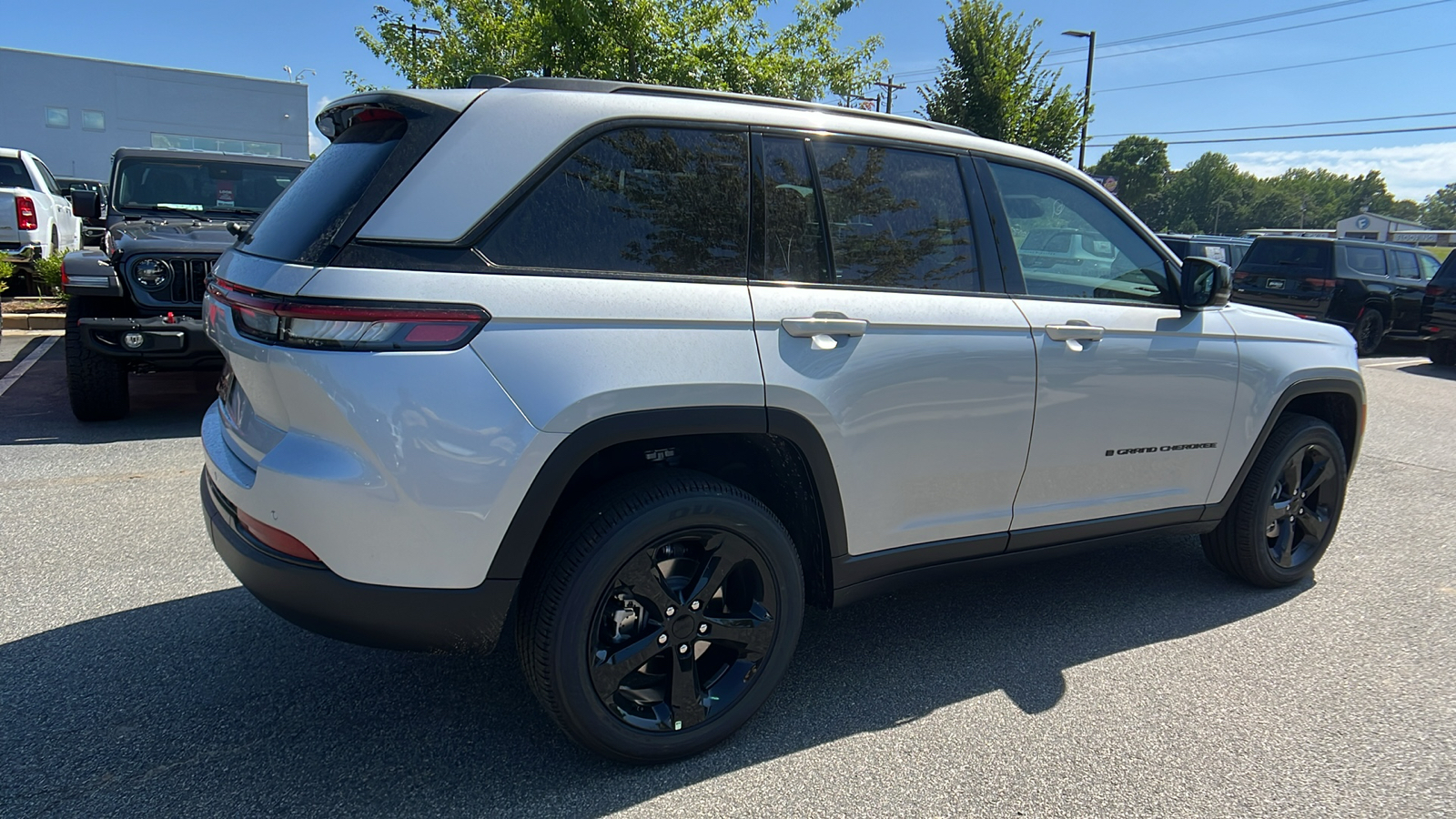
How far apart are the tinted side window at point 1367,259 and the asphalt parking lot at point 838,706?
37.7 feet

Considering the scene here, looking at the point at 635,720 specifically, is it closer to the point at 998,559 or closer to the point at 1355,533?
the point at 998,559

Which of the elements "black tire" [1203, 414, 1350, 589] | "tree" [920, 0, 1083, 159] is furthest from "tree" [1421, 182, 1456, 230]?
"black tire" [1203, 414, 1350, 589]

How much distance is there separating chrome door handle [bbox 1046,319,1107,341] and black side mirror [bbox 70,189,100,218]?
25.2 feet

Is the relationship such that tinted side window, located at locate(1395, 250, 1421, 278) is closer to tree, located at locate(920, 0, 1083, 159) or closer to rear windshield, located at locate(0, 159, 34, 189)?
tree, located at locate(920, 0, 1083, 159)

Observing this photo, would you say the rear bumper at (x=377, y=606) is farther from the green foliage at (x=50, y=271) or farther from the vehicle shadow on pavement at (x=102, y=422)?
the green foliage at (x=50, y=271)

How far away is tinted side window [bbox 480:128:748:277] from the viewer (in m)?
2.30

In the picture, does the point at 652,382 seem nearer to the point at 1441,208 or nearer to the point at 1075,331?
the point at 1075,331

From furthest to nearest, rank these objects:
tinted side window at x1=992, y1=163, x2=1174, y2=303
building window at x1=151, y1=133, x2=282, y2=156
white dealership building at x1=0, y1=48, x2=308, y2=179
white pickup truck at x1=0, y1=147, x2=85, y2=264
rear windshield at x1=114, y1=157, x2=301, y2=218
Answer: building window at x1=151, y1=133, x2=282, y2=156
white dealership building at x1=0, y1=48, x2=308, y2=179
white pickup truck at x1=0, y1=147, x2=85, y2=264
rear windshield at x1=114, y1=157, x2=301, y2=218
tinted side window at x1=992, y1=163, x2=1174, y2=303

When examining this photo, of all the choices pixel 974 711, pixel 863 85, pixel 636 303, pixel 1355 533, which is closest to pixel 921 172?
pixel 636 303

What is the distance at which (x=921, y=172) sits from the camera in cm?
303

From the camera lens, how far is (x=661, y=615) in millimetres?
2473

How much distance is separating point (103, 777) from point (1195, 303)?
12.6ft

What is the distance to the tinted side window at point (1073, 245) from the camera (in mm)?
→ 3223

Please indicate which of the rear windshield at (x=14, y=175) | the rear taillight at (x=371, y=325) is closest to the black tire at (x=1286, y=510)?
the rear taillight at (x=371, y=325)
